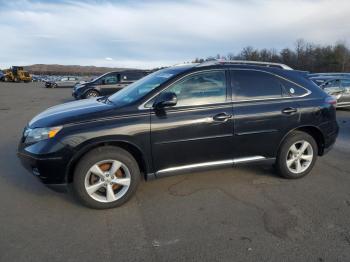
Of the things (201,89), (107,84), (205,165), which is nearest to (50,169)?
(205,165)

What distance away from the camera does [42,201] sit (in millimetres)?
4074

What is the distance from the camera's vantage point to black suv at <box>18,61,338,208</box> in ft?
12.2

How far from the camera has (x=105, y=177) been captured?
382 centimetres

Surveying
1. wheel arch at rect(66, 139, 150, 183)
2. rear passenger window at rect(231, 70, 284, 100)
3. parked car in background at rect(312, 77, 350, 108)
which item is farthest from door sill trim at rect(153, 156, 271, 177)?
parked car in background at rect(312, 77, 350, 108)

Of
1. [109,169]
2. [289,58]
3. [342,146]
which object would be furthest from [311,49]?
[109,169]

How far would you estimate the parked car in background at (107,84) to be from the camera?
16656 mm

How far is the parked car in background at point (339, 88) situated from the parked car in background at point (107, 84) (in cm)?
893

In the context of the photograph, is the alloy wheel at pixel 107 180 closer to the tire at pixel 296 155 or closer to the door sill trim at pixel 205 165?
the door sill trim at pixel 205 165

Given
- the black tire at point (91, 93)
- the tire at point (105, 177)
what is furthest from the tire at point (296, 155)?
the black tire at point (91, 93)

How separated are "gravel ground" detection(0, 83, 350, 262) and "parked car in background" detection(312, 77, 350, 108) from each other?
31.2ft

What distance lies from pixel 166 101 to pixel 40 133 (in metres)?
1.55

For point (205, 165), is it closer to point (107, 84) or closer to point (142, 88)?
point (142, 88)

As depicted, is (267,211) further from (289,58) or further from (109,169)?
(289,58)

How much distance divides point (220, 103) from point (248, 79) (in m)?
0.60
